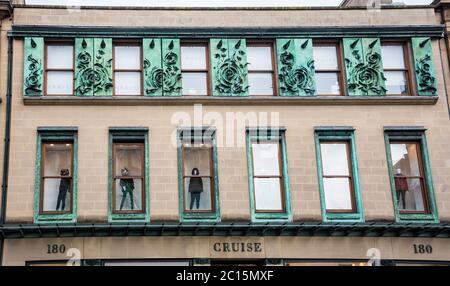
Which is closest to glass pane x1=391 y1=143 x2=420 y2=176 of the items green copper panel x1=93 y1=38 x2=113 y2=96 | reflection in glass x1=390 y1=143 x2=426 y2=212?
reflection in glass x1=390 y1=143 x2=426 y2=212

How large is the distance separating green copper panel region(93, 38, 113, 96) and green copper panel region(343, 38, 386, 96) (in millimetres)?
6846

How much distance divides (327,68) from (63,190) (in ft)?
27.5

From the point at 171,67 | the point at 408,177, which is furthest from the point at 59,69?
the point at 408,177

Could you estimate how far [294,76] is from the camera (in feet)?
72.9

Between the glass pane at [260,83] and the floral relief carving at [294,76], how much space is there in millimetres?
382

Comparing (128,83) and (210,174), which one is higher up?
(128,83)

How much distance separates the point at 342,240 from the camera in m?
20.7

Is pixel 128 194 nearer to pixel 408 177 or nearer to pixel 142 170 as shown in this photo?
pixel 142 170

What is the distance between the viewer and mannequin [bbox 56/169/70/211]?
2066cm

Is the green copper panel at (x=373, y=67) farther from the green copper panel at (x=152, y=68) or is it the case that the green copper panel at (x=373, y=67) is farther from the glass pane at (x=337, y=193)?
the green copper panel at (x=152, y=68)

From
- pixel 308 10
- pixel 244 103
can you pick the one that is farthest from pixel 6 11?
pixel 308 10

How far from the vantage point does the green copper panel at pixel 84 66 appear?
21578 millimetres

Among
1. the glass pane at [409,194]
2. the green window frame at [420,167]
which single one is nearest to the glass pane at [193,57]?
the green window frame at [420,167]

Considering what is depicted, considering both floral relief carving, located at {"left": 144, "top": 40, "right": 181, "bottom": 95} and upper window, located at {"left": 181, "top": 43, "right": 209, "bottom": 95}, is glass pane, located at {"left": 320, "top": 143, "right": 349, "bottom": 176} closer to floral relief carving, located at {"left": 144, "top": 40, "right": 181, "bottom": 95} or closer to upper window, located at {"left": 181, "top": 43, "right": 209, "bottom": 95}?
upper window, located at {"left": 181, "top": 43, "right": 209, "bottom": 95}
